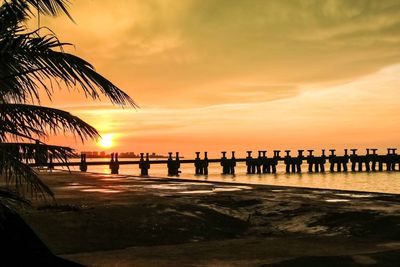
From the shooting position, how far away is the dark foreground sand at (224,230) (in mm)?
6242

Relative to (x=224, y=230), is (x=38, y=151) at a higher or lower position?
higher

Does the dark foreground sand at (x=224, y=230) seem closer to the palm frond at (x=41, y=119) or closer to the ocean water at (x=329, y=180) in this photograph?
the palm frond at (x=41, y=119)

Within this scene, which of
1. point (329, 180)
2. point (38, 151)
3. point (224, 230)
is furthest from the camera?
point (329, 180)

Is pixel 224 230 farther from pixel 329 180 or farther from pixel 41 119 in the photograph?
pixel 329 180

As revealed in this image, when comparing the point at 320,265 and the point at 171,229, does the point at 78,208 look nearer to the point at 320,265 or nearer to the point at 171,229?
the point at 171,229

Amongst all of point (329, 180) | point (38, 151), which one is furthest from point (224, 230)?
point (329, 180)

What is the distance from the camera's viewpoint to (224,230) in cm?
908

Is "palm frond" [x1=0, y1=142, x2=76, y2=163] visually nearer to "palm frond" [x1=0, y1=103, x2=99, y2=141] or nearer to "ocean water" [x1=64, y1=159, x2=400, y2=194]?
"palm frond" [x1=0, y1=103, x2=99, y2=141]

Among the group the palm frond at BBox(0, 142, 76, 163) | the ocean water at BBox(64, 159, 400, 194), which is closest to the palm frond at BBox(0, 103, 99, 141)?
the palm frond at BBox(0, 142, 76, 163)

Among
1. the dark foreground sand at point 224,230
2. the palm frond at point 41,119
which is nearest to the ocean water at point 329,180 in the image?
the dark foreground sand at point 224,230

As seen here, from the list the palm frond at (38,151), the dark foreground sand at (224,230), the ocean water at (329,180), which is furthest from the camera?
the ocean water at (329,180)

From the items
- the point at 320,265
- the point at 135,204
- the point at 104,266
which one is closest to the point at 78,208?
the point at 135,204

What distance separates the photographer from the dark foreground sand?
6242 millimetres

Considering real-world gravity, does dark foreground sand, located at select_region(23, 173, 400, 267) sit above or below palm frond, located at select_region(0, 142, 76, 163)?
below
